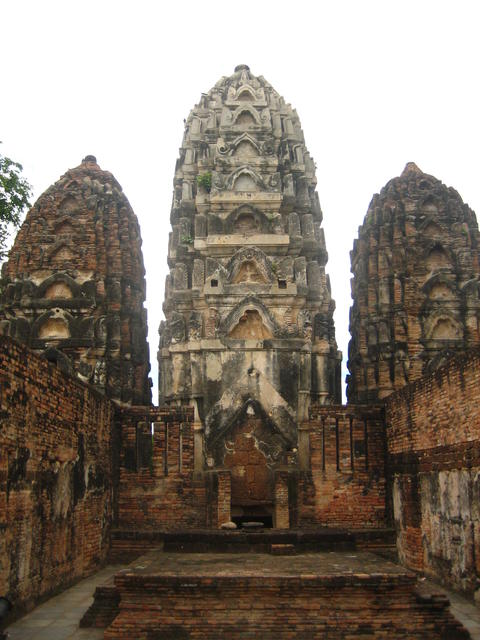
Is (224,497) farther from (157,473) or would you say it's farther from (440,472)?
(440,472)

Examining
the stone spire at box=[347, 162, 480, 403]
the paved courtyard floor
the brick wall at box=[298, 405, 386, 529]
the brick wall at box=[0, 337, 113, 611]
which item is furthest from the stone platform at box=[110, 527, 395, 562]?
the stone spire at box=[347, 162, 480, 403]

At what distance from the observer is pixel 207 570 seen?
10484mm

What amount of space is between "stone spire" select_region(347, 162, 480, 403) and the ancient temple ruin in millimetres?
65

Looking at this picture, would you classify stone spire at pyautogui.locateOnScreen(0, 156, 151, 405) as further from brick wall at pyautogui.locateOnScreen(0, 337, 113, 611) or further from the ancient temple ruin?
brick wall at pyautogui.locateOnScreen(0, 337, 113, 611)

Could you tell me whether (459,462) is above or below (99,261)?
below

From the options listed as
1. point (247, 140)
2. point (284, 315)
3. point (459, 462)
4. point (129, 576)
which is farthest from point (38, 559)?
point (247, 140)

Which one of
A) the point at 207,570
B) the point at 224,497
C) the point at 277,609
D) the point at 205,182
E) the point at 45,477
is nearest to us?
the point at 277,609

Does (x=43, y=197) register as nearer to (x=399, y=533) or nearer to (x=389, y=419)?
(x=389, y=419)

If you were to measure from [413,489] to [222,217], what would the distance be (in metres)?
11.4

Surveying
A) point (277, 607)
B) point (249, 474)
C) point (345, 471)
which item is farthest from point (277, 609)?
point (249, 474)

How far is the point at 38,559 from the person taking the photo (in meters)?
11.7

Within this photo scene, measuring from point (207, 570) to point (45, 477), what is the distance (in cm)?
325

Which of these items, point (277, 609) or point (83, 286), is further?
point (83, 286)

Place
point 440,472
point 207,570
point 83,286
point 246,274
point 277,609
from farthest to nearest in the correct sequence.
Result: point 246,274 → point 83,286 → point 440,472 → point 207,570 → point 277,609
